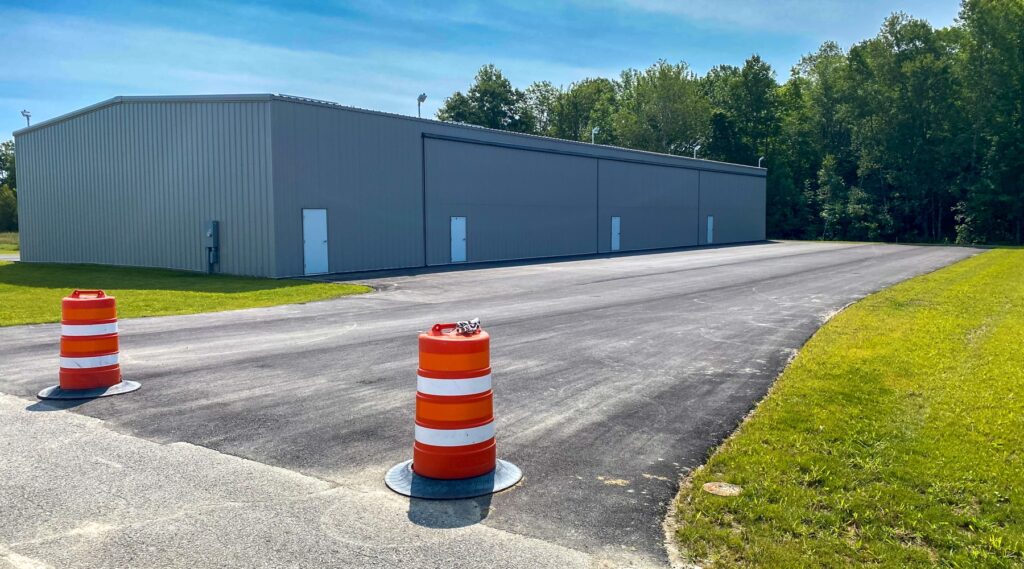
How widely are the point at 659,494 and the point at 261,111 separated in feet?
71.5

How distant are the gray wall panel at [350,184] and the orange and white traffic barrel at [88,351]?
15803 millimetres

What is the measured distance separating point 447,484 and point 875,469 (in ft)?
10.3

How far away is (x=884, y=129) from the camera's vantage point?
5834 centimetres

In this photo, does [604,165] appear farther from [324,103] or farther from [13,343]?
[13,343]

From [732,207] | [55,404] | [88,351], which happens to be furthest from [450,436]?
[732,207]

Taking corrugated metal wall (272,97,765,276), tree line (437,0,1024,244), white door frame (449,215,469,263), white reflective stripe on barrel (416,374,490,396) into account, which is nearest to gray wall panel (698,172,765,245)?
corrugated metal wall (272,97,765,276)

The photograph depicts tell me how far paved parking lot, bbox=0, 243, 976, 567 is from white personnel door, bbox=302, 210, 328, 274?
10543mm

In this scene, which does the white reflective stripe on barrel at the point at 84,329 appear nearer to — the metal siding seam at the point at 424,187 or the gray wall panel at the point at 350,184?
the gray wall panel at the point at 350,184

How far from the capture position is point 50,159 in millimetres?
31703

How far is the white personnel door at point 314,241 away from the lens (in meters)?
24.7

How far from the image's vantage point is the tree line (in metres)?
54.4

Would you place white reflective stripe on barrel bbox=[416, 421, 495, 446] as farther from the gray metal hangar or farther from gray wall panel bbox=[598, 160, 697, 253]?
gray wall panel bbox=[598, 160, 697, 253]

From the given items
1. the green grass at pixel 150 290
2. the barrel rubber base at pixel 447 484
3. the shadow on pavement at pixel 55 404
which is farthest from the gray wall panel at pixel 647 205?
the barrel rubber base at pixel 447 484

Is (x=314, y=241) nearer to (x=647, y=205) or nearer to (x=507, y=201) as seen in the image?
(x=507, y=201)
